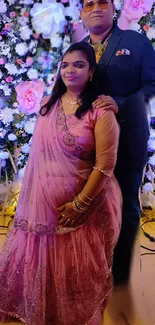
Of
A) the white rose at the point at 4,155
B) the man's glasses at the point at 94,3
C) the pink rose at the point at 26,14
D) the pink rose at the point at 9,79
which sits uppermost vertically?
the pink rose at the point at 26,14

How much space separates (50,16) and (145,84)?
48 centimetres

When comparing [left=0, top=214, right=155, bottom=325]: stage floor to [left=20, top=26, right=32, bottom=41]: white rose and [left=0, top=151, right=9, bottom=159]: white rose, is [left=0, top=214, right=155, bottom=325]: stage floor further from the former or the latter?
[left=0, top=151, right=9, bottom=159]: white rose

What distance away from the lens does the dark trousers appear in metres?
Result: 1.56

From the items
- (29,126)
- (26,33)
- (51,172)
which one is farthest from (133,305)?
(26,33)

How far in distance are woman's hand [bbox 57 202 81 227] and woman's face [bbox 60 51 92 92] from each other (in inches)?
18.4

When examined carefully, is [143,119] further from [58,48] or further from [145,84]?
[58,48]

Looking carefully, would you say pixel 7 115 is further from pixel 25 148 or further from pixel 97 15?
pixel 97 15

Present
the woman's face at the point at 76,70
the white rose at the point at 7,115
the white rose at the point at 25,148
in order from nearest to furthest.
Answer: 1. the woman's face at the point at 76,70
2. the white rose at the point at 7,115
3. the white rose at the point at 25,148

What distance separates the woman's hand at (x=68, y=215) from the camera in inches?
58.1

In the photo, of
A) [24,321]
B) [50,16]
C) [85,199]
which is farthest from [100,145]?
[24,321]

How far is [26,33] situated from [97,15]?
0.32 meters

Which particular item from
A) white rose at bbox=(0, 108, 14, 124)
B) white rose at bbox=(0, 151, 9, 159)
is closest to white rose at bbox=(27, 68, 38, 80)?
white rose at bbox=(0, 108, 14, 124)

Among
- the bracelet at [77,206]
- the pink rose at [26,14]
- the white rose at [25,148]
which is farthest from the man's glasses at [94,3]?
the white rose at [25,148]

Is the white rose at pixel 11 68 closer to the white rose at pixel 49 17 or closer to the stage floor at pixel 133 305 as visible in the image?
the white rose at pixel 49 17
